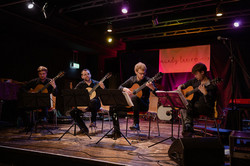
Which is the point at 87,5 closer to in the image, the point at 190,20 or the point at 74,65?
the point at 74,65

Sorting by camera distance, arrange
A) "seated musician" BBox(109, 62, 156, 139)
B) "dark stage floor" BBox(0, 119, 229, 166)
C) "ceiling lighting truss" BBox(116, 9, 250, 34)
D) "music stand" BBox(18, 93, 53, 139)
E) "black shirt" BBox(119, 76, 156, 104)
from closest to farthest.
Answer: "dark stage floor" BBox(0, 119, 229, 166) → "seated musician" BBox(109, 62, 156, 139) → "music stand" BBox(18, 93, 53, 139) → "black shirt" BBox(119, 76, 156, 104) → "ceiling lighting truss" BBox(116, 9, 250, 34)

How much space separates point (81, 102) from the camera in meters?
4.26

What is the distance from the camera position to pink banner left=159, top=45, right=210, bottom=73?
846 cm

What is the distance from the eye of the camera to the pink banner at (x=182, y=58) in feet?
27.8

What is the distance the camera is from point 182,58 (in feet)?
29.0

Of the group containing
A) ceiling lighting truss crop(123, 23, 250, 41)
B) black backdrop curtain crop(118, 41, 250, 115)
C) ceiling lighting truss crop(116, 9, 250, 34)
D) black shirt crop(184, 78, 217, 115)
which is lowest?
black shirt crop(184, 78, 217, 115)

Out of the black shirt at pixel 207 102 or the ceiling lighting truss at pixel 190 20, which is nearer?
the black shirt at pixel 207 102

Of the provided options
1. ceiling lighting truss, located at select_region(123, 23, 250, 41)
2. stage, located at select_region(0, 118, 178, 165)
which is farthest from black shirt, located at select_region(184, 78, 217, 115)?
ceiling lighting truss, located at select_region(123, 23, 250, 41)

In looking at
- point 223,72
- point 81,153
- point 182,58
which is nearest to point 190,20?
point 182,58

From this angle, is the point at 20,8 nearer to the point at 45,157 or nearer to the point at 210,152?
the point at 45,157

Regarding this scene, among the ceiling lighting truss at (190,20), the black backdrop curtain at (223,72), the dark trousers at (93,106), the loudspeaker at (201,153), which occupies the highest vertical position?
the ceiling lighting truss at (190,20)

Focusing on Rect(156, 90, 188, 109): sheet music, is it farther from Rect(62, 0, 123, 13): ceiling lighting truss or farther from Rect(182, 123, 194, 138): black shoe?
Rect(62, 0, 123, 13): ceiling lighting truss

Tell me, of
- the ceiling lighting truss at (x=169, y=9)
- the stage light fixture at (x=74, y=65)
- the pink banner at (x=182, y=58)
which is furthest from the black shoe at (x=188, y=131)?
the stage light fixture at (x=74, y=65)

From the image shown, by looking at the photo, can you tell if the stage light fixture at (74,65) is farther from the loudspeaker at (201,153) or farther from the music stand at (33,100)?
the loudspeaker at (201,153)
